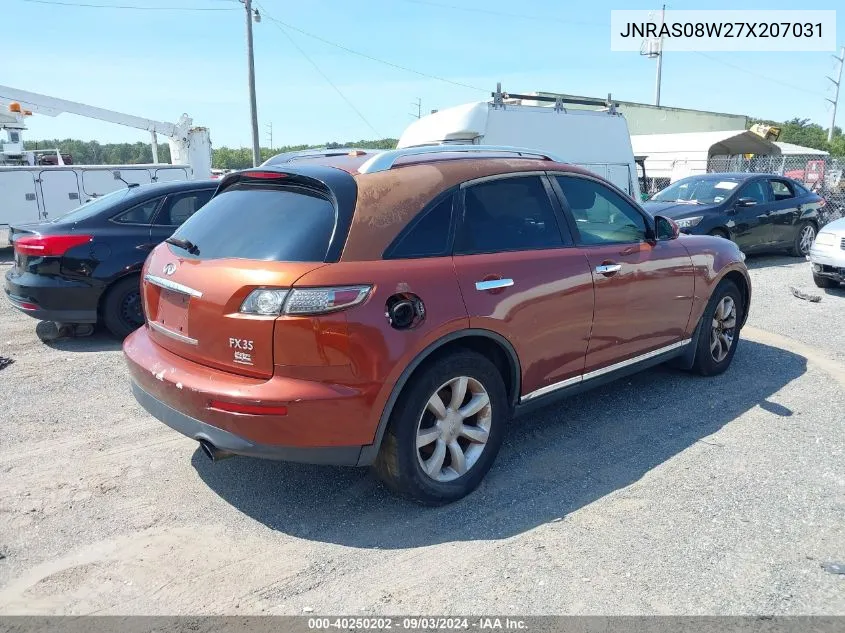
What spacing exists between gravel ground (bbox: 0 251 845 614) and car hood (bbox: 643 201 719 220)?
6.32 meters

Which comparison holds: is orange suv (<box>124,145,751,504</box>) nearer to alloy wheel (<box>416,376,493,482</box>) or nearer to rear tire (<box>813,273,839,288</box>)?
alloy wheel (<box>416,376,493,482</box>)

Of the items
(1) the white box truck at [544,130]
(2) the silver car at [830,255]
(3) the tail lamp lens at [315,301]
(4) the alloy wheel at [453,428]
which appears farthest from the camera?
(1) the white box truck at [544,130]

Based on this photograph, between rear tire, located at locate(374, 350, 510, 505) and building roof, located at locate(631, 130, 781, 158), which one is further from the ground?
building roof, located at locate(631, 130, 781, 158)

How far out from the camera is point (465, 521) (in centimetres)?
333

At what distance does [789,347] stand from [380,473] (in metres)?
4.97

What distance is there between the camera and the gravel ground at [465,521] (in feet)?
9.08

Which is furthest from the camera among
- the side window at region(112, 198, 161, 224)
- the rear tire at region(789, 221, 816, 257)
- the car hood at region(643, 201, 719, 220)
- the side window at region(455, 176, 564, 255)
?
the rear tire at region(789, 221, 816, 257)

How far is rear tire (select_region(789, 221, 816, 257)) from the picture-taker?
1239 cm

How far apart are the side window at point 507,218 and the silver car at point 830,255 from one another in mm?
6943

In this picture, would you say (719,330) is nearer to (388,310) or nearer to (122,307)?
(388,310)

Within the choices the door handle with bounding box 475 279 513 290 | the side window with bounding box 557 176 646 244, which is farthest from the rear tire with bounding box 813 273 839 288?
the door handle with bounding box 475 279 513 290

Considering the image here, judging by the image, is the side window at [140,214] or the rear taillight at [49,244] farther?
the side window at [140,214]

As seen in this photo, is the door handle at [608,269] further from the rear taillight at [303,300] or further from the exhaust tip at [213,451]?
the exhaust tip at [213,451]

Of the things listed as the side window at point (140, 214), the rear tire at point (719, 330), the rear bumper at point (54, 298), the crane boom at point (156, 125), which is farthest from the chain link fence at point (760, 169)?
the rear bumper at point (54, 298)
